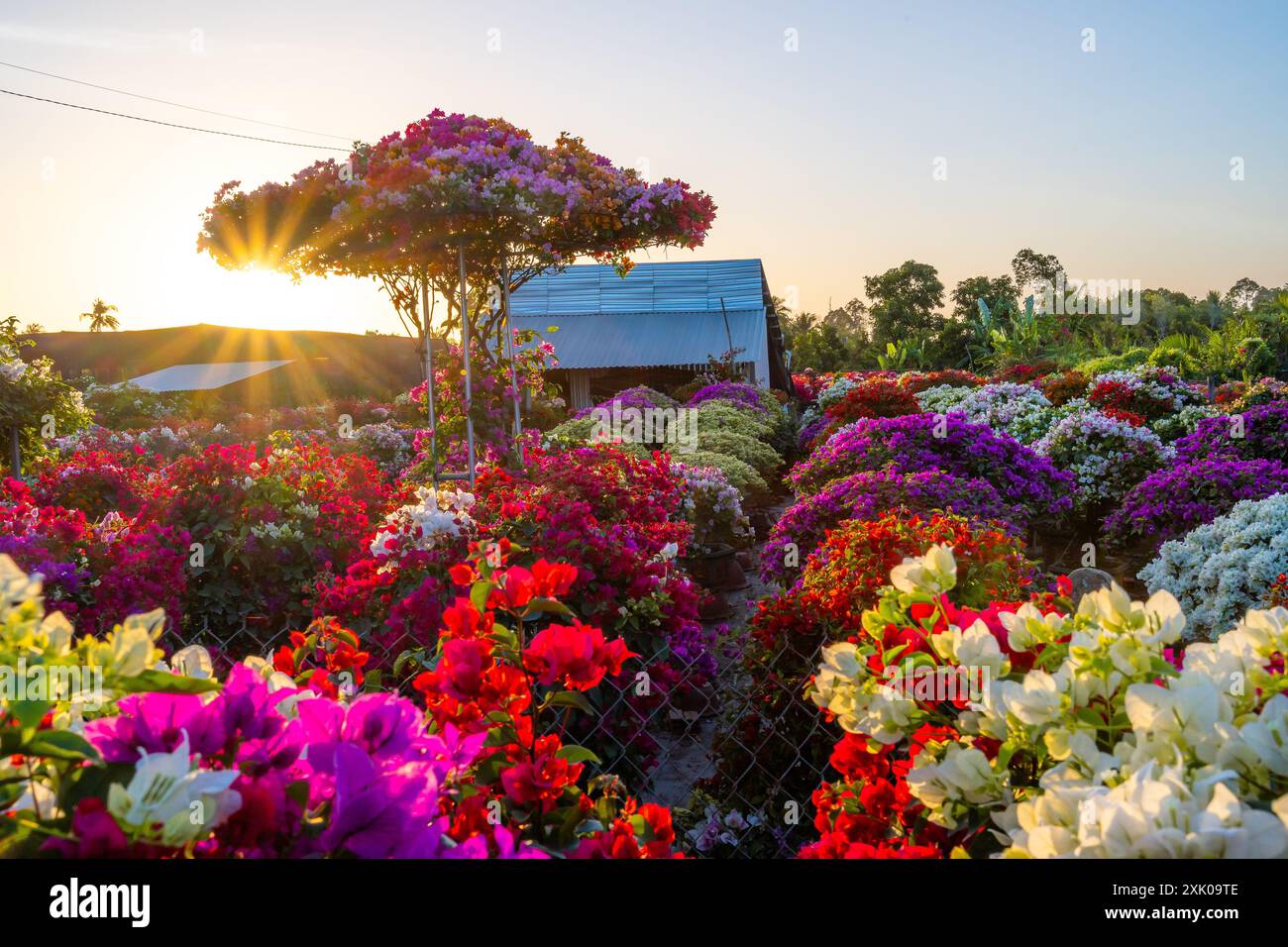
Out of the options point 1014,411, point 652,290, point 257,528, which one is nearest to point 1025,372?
point 652,290

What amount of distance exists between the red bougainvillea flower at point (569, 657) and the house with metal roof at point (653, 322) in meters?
22.0

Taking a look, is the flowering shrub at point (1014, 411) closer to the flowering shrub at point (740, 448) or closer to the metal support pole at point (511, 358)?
the flowering shrub at point (740, 448)

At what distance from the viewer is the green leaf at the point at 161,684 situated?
105 centimetres

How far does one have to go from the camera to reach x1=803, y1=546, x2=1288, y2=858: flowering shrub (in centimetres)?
102

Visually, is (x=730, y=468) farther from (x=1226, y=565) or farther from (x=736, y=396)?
(x=736, y=396)

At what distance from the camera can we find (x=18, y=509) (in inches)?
173

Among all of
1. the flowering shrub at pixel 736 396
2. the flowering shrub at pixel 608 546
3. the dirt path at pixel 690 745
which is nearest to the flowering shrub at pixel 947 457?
the dirt path at pixel 690 745

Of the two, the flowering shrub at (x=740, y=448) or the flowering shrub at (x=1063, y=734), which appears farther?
the flowering shrub at (x=740, y=448)

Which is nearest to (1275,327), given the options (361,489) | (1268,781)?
(361,489)

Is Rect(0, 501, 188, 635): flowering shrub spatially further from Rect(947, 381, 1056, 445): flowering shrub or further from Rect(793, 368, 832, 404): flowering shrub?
Rect(793, 368, 832, 404): flowering shrub

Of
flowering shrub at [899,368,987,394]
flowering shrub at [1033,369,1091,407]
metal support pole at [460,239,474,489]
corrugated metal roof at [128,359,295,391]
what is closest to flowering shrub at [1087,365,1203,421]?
flowering shrub at [1033,369,1091,407]

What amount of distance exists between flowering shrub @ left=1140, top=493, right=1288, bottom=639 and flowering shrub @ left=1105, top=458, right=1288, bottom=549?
1186 millimetres

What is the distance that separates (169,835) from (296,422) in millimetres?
15061
